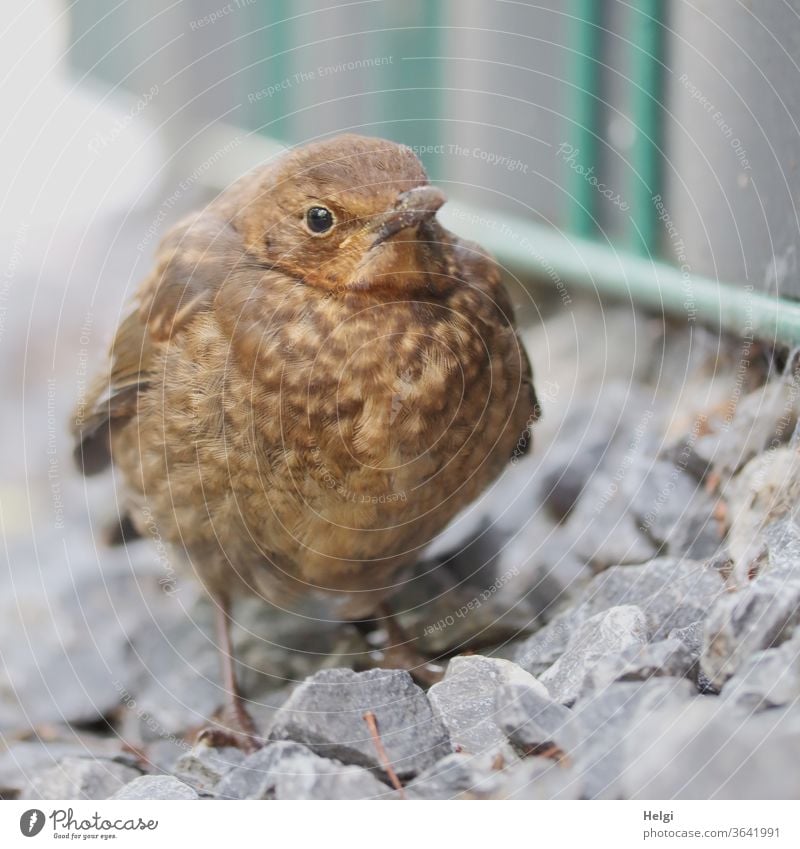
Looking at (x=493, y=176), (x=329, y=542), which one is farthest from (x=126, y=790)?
(x=493, y=176)

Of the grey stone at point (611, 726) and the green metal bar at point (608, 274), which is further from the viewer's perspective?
the green metal bar at point (608, 274)

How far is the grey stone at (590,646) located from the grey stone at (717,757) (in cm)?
7

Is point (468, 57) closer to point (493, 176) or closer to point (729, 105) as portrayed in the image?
point (493, 176)

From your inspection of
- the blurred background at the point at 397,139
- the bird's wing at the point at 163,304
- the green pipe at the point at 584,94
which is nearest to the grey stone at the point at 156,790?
the blurred background at the point at 397,139

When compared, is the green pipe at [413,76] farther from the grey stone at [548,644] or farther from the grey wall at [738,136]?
the grey stone at [548,644]

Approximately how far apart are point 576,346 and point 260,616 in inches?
22.1

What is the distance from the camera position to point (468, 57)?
1.02m

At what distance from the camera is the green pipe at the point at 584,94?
3.39 ft

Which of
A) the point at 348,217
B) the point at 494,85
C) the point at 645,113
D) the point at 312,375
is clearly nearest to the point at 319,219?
the point at 348,217

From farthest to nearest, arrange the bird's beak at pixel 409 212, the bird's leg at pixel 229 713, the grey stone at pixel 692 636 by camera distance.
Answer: the bird's leg at pixel 229 713 < the grey stone at pixel 692 636 < the bird's beak at pixel 409 212

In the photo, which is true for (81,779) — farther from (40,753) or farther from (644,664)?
(644,664)

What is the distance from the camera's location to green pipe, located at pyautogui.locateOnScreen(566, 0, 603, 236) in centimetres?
103
